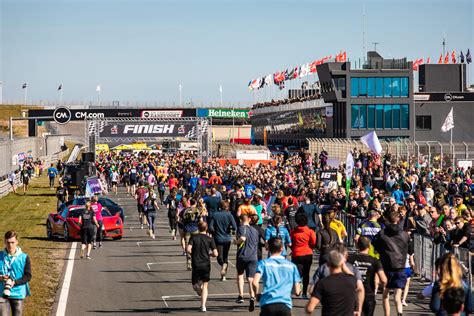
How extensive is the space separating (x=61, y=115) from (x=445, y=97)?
3032 centimetres

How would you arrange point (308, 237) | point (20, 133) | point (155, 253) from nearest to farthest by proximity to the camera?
point (308, 237) → point (155, 253) → point (20, 133)

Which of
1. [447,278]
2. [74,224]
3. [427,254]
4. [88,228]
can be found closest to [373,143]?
[74,224]

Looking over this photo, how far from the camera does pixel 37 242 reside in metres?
27.8

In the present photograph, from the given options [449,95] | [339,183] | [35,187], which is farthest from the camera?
[449,95]

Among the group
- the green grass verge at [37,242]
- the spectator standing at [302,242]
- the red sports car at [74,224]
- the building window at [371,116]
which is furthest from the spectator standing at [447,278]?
the building window at [371,116]

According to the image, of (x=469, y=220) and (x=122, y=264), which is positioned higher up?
(x=469, y=220)

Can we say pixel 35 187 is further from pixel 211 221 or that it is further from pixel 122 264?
pixel 211 221

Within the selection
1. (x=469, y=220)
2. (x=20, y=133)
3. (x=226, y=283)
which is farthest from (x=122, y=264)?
(x=20, y=133)

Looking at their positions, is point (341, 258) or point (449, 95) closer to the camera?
point (341, 258)

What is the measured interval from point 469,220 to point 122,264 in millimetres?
8664

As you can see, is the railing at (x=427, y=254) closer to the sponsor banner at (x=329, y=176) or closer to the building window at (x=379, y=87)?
the sponsor banner at (x=329, y=176)

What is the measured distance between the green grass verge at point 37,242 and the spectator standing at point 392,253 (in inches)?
220

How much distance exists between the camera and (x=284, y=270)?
11.4 metres

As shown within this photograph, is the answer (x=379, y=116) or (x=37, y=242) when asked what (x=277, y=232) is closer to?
(x=37, y=242)
